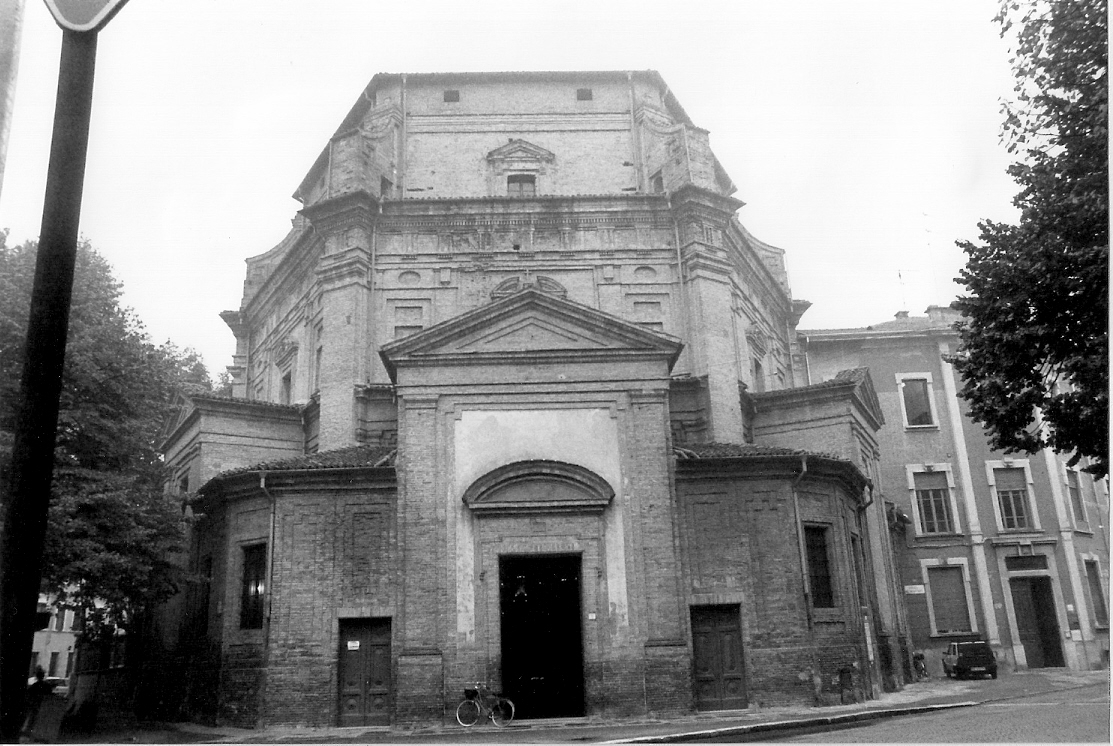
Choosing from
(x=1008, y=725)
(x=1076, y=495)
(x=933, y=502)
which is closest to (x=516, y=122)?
(x=933, y=502)

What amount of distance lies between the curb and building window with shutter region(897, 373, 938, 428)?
45.6 ft

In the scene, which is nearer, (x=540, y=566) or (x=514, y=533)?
(x=514, y=533)

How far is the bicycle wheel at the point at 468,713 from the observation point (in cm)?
1628

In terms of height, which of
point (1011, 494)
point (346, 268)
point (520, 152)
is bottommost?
point (1011, 494)

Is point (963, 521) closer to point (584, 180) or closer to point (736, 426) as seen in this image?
→ point (736, 426)

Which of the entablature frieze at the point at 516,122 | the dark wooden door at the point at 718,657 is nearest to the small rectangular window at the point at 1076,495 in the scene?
the dark wooden door at the point at 718,657

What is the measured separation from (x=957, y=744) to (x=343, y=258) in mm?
18596

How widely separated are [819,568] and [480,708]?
26.0 ft

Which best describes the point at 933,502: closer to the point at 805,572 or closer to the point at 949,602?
the point at 949,602

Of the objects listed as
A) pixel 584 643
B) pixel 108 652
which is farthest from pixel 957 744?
pixel 108 652

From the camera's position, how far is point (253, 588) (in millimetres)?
19062

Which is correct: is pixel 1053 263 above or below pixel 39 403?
above

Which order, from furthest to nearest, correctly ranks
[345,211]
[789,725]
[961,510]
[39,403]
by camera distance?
[961,510], [345,211], [789,725], [39,403]

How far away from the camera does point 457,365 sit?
18625 millimetres
